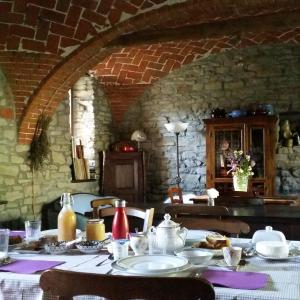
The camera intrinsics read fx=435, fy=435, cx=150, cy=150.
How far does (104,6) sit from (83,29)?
415 millimetres

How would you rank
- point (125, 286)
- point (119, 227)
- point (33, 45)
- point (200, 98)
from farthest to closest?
point (200, 98), point (33, 45), point (119, 227), point (125, 286)

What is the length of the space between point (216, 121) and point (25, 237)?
179 inches

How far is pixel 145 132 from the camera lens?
7496mm

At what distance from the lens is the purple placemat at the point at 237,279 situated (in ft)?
5.28

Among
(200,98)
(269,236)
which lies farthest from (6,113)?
(269,236)

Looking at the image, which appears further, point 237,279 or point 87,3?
point 87,3

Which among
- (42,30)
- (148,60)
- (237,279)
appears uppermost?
(148,60)

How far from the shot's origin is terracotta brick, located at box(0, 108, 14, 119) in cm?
493

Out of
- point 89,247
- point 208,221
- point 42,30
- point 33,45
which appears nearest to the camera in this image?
point 89,247

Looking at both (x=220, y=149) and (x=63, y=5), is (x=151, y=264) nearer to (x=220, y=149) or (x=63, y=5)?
(x=63, y=5)

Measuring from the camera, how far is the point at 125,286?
128cm

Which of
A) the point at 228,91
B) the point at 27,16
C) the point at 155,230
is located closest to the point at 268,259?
the point at 155,230

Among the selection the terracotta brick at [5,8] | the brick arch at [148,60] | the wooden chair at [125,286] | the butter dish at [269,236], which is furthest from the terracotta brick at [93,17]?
the wooden chair at [125,286]

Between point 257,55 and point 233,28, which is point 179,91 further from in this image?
point 233,28
